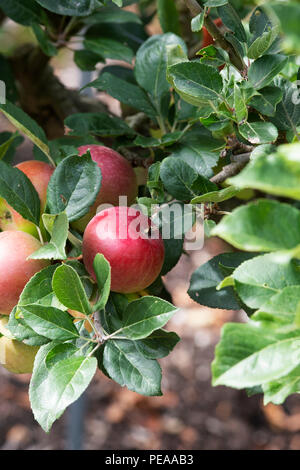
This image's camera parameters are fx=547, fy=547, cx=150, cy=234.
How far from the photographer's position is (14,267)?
0.49 meters

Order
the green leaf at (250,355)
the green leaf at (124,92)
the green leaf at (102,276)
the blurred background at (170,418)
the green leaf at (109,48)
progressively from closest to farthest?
1. the green leaf at (250,355)
2. the green leaf at (102,276)
3. the green leaf at (124,92)
4. the green leaf at (109,48)
5. the blurred background at (170,418)

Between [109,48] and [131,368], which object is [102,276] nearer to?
[131,368]

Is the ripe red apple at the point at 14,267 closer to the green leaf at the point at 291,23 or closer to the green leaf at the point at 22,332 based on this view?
the green leaf at the point at 22,332

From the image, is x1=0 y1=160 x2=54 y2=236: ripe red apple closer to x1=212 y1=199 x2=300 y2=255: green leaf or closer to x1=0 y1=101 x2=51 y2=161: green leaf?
x1=0 y1=101 x2=51 y2=161: green leaf

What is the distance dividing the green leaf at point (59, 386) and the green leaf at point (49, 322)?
0.01m

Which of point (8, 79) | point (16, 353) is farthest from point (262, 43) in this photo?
point (8, 79)

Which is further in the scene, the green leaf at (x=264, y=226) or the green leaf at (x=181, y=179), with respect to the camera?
the green leaf at (x=181, y=179)

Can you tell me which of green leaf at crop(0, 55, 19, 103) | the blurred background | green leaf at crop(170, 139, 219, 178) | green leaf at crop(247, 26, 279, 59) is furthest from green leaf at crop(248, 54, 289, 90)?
the blurred background

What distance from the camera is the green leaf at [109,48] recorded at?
2.52 ft

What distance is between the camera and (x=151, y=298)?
46 cm

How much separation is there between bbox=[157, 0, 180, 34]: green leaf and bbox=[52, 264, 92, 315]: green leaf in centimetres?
44

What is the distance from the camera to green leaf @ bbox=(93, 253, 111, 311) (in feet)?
1.44

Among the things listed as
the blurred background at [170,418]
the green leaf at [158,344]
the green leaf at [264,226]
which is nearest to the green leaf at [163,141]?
the green leaf at [158,344]

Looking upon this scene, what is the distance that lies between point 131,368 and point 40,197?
→ 20 cm
